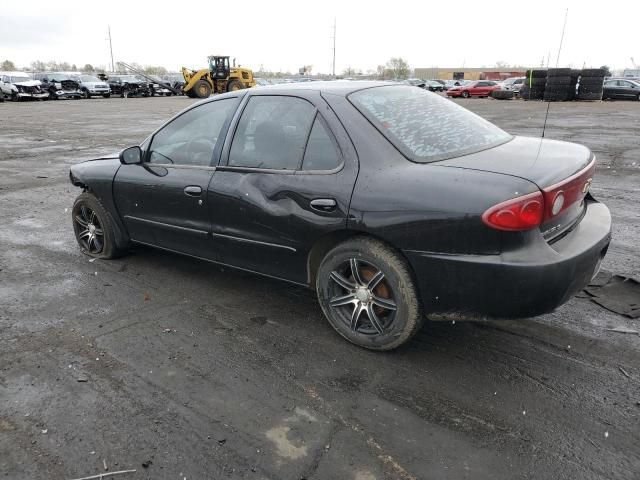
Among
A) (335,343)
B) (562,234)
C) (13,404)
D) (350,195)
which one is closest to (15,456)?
(13,404)

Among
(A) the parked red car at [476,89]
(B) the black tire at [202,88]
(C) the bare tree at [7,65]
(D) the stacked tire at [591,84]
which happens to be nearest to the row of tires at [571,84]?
(D) the stacked tire at [591,84]

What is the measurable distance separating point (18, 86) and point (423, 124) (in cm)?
3769

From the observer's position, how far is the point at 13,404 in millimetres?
2799

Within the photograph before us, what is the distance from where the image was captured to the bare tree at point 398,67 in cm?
10019

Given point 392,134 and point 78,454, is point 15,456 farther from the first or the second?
point 392,134

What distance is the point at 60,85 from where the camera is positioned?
3778 cm

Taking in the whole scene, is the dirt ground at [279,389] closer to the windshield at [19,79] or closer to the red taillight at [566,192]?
the red taillight at [566,192]

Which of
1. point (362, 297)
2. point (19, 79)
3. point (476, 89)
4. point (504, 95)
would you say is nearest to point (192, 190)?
point (362, 297)

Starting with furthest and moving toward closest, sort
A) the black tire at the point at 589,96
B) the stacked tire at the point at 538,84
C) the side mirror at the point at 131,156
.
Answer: the stacked tire at the point at 538,84 < the black tire at the point at 589,96 < the side mirror at the point at 131,156

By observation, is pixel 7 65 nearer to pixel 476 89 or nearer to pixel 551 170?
pixel 476 89

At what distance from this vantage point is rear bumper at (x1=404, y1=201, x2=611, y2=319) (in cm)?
263

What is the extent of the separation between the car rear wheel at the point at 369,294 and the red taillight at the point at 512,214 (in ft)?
1.93

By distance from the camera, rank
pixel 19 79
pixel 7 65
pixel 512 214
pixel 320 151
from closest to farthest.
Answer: pixel 512 214
pixel 320 151
pixel 19 79
pixel 7 65

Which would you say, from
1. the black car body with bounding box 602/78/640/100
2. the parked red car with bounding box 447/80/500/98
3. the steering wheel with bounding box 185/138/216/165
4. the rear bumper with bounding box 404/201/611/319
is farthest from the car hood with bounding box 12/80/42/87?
the rear bumper with bounding box 404/201/611/319
